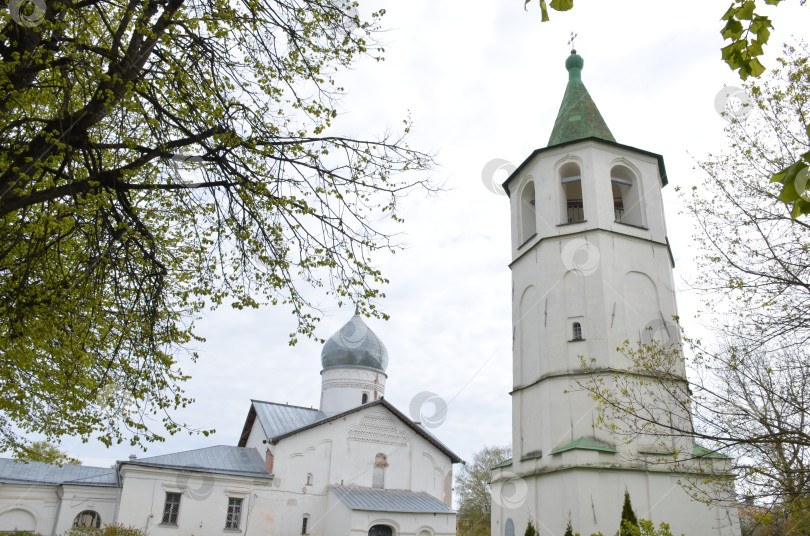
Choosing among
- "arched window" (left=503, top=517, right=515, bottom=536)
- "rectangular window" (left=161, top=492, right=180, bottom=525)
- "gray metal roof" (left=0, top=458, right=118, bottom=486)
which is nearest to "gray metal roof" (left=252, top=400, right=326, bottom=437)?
"rectangular window" (left=161, top=492, right=180, bottom=525)

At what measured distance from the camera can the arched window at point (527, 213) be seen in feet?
63.7

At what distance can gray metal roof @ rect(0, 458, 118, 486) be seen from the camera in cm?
2380

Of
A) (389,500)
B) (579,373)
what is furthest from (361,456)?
(579,373)

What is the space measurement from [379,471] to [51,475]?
548 inches

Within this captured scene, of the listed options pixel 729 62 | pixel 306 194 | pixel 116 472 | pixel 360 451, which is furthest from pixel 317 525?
pixel 729 62

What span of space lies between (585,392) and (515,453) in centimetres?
306

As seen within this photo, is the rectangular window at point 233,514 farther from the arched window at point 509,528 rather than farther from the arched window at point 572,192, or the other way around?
the arched window at point 572,192

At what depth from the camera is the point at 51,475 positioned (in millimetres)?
25062

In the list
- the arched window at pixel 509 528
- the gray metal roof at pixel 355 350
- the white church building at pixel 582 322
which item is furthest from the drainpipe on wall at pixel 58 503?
the arched window at pixel 509 528

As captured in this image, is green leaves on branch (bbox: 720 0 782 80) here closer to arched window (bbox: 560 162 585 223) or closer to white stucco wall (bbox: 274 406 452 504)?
arched window (bbox: 560 162 585 223)

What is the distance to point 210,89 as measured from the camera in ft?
23.4

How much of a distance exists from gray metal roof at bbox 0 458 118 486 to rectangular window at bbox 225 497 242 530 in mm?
4950

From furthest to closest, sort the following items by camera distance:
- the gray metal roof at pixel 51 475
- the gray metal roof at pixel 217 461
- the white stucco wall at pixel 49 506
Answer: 1. the gray metal roof at pixel 51 475
2. the white stucco wall at pixel 49 506
3. the gray metal roof at pixel 217 461

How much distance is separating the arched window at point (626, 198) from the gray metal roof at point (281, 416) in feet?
52.5
